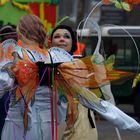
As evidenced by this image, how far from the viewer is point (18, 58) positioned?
3961 mm

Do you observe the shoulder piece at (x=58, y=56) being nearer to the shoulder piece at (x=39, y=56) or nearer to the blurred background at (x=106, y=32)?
the shoulder piece at (x=39, y=56)

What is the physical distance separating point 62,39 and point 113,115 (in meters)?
1.29

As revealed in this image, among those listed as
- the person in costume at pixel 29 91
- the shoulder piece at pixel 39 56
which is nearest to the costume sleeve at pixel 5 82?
the person in costume at pixel 29 91

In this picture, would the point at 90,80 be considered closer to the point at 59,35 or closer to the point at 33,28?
the point at 33,28

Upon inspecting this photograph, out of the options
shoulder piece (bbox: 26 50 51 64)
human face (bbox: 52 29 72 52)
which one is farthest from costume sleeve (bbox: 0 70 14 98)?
human face (bbox: 52 29 72 52)

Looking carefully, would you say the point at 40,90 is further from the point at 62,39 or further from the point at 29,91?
the point at 62,39

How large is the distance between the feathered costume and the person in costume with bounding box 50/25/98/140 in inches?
4.0

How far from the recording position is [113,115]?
3994 mm

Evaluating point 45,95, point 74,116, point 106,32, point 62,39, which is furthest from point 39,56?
point 106,32

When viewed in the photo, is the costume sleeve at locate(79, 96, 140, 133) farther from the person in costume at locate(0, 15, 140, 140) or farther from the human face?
the human face

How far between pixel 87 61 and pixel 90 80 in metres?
0.12

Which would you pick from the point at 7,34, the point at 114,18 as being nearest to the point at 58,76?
the point at 7,34

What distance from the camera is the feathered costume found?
13.0 ft

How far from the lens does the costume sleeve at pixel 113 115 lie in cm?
398
